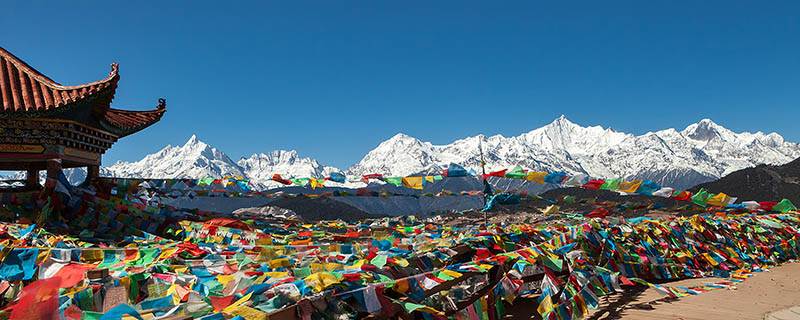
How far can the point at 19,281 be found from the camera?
4.96m

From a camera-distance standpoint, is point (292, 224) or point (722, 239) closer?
point (722, 239)

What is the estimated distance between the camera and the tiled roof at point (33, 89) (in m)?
9.35

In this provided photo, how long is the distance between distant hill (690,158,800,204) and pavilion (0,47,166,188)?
28921mm

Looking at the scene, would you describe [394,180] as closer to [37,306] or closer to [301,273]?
[301,273]

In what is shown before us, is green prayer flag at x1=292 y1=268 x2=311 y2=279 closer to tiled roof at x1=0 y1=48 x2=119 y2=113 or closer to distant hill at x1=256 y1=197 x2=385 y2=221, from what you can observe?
tiled roof at x1=0 y1=48 x2=119 y2=113

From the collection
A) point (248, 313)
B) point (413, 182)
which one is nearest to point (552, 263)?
point (413, 182)

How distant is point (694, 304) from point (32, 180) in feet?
43.3

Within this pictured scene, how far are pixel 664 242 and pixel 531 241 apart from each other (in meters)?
3.60

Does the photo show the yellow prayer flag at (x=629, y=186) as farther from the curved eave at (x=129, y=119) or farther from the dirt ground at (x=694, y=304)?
the curved eave at (x=129, y=119)

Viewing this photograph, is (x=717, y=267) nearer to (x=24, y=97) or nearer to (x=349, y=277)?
(x=349, y=277)

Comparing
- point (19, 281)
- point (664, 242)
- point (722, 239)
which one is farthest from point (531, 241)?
point (19, 281)

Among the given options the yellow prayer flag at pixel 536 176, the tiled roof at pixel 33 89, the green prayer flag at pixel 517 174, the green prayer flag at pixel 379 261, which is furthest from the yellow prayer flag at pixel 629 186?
the tiled roof at pixel 33 89

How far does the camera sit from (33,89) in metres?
10.1

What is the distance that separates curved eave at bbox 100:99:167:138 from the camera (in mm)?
11586
